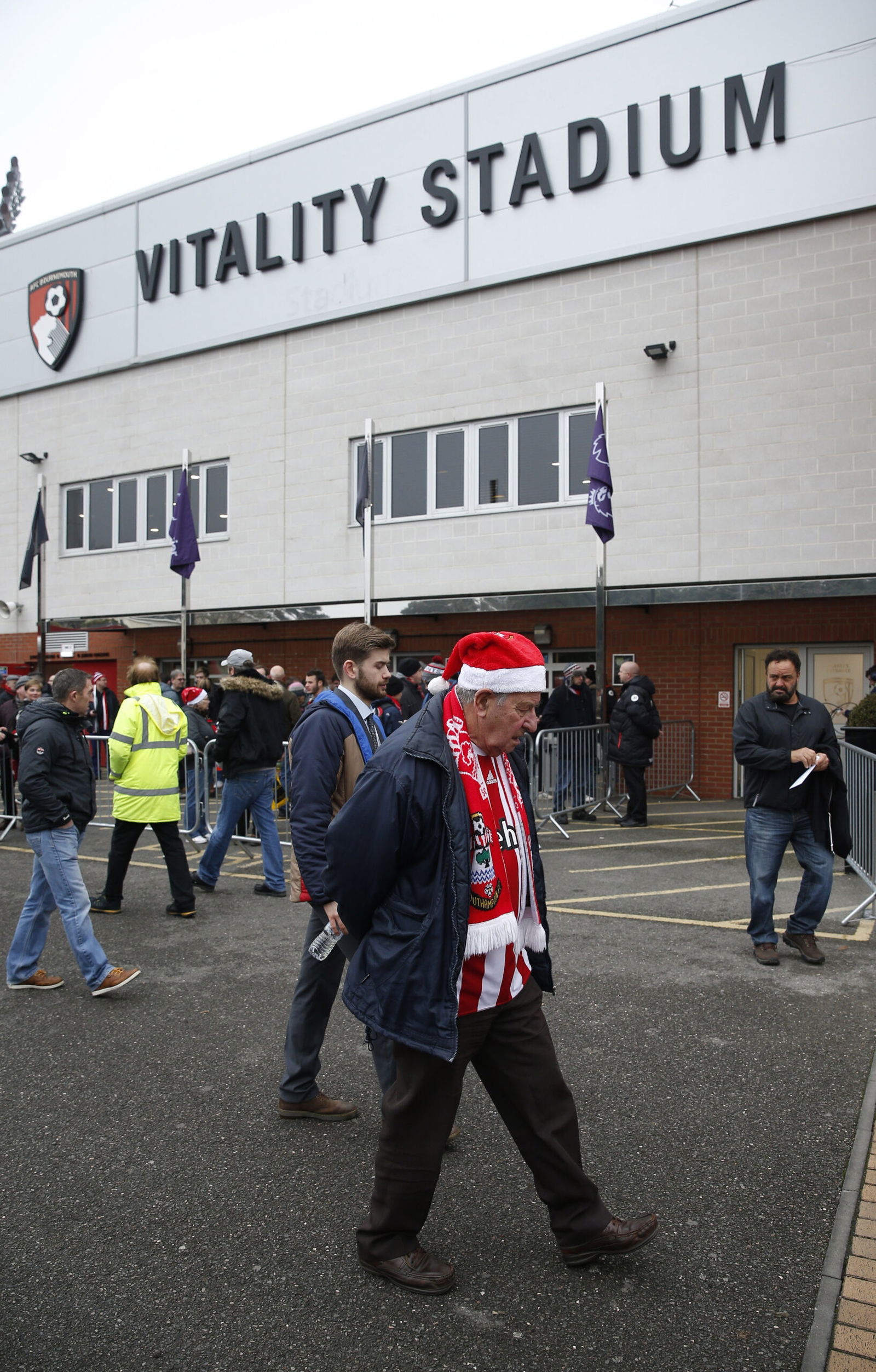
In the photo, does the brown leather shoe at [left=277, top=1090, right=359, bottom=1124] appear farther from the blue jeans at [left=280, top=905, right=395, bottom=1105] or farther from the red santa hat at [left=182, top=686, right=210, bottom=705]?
the red santa hat at [left=182, top=686, right=210, bottom=705]

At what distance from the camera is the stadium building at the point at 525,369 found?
13.7m

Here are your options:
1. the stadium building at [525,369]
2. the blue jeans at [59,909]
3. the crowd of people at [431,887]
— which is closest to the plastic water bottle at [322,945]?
the crowd of people at [431,887]

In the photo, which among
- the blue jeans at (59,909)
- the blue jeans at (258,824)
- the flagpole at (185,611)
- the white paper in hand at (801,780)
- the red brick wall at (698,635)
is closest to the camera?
the blue jeans at (59,909)

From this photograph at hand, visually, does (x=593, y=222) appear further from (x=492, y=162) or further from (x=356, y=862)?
(x=356, y=862)

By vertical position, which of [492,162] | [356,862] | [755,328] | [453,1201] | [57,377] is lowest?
[453,1201]

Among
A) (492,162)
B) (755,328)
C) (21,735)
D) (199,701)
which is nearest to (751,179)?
(755,328)

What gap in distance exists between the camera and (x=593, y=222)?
49.9 ft

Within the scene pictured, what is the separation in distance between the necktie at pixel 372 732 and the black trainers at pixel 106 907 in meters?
4.41

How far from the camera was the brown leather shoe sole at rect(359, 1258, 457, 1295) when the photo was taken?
2.86 meters

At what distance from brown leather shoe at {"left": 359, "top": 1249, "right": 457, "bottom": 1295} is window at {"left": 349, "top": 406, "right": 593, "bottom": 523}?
44.3 ft

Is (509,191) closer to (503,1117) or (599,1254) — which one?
(503,1117)

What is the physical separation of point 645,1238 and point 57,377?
2163 cm

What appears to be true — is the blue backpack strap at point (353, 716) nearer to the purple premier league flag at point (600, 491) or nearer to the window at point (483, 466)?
the purple premier league flag at point (600, 491)

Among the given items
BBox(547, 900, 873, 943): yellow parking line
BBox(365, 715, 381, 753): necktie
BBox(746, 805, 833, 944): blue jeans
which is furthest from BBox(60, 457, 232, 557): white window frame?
BBox(365, 715, 381, 753): necktie
